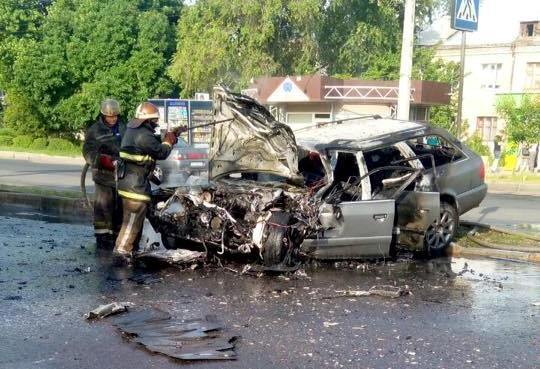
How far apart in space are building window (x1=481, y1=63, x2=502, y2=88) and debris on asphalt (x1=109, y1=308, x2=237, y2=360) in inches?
1369

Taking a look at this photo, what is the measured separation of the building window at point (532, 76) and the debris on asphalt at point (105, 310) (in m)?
33.8

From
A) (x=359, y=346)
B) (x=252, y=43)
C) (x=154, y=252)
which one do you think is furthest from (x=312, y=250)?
(x=252, y=43)

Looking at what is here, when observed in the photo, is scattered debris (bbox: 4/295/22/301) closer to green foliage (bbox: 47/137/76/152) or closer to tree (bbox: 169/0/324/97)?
tree (bbox: 169/0/324/97)

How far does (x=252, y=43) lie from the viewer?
28359mm

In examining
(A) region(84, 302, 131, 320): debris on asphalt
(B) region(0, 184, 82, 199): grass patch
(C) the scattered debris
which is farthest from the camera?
(B) region(0, 184, 82, 199): grass patch

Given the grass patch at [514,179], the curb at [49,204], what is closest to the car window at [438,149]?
the curb at [49,204]

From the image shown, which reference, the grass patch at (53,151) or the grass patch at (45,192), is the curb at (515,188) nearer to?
the grass patch at (45,192)

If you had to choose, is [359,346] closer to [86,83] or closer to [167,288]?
[167,288]

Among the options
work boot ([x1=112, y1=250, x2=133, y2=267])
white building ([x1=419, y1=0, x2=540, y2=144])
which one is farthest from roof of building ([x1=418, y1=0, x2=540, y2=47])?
work boot ([x1=112, y1=250, x2=133, y2=267])

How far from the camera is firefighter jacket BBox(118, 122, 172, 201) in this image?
24.2ft

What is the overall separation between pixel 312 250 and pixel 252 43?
22404mm

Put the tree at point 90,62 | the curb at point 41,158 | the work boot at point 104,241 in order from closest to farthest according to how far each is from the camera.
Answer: the work boot at point 104,241 < the curb at point 41,158 < the tree at point 90,62

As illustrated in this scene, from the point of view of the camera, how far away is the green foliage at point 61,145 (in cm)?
3378

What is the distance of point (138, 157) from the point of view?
7.40 m
